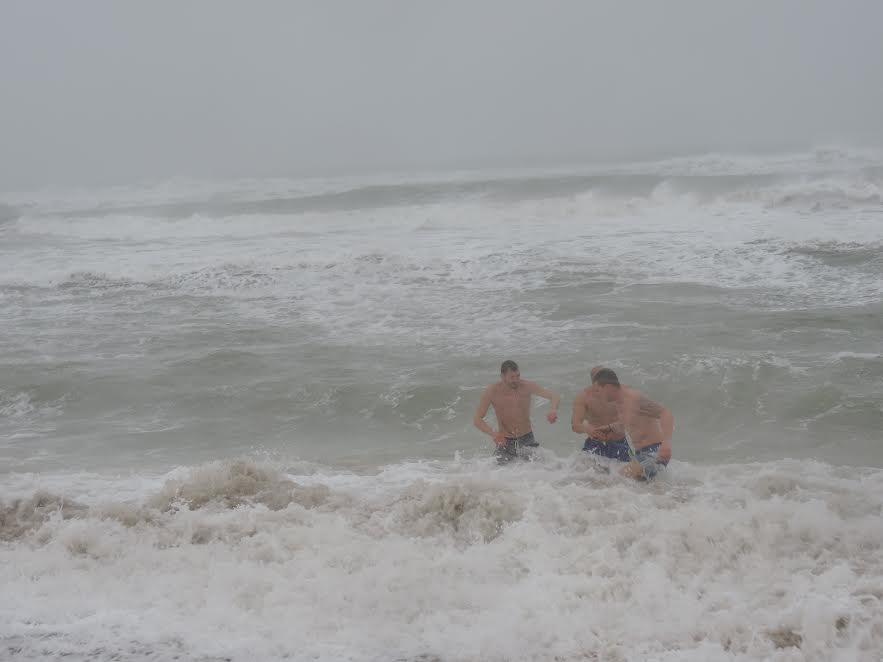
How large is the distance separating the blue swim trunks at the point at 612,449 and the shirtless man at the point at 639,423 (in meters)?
0.21

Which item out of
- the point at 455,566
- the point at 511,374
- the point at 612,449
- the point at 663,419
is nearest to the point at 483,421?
the point at 511,374

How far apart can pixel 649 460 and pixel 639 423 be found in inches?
11.7

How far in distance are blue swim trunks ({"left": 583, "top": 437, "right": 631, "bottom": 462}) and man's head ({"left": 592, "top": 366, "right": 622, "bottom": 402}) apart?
408mm

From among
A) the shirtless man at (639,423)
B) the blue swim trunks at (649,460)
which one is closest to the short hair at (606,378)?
the shirtless man at (639,423)

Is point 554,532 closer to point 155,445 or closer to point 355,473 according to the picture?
point 355,473

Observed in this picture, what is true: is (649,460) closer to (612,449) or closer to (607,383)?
(612,449)

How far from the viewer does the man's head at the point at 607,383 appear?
6.36m

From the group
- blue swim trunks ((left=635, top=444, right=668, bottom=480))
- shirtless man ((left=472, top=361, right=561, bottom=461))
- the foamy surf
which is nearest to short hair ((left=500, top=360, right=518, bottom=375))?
shirtless man ((left=472, top=361, right=561, bottom=461))

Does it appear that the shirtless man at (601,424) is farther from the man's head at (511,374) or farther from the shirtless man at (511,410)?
the man's head at (511,374)

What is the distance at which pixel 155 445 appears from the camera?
851cm

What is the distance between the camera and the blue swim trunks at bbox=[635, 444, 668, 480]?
629 cm

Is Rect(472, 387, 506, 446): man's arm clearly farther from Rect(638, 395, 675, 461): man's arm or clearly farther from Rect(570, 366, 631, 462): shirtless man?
Rect(638, 395, 675, 461): man's arm

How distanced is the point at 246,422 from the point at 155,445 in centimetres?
110

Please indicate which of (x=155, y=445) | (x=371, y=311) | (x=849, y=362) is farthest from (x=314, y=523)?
(x=371, y=311)
